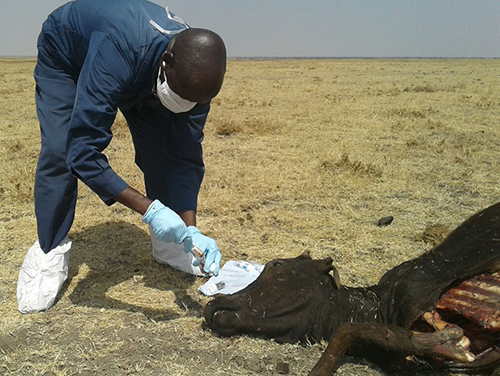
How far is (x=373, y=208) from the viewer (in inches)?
181

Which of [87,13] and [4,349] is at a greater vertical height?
[87,13]

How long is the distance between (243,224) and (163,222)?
2009 mm

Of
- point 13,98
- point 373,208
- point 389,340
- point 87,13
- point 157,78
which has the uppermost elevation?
point 87,13

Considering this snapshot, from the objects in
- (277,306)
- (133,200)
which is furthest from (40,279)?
(277,306)

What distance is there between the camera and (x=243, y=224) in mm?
4234

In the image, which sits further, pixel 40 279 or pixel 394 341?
pixel 40 279

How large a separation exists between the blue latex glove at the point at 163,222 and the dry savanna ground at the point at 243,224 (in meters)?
0.66

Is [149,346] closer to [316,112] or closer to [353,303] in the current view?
[353,303]

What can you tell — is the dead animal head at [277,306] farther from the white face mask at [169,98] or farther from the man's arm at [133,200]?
the white face mask at [169,98]

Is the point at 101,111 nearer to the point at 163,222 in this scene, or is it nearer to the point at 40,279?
the point at 163,222

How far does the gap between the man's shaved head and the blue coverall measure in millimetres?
176

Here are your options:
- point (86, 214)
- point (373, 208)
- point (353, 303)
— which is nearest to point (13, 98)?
point (86, 214)

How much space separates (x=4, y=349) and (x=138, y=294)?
85cm

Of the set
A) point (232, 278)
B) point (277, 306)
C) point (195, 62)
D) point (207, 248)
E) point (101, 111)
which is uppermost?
point (195, 62)
